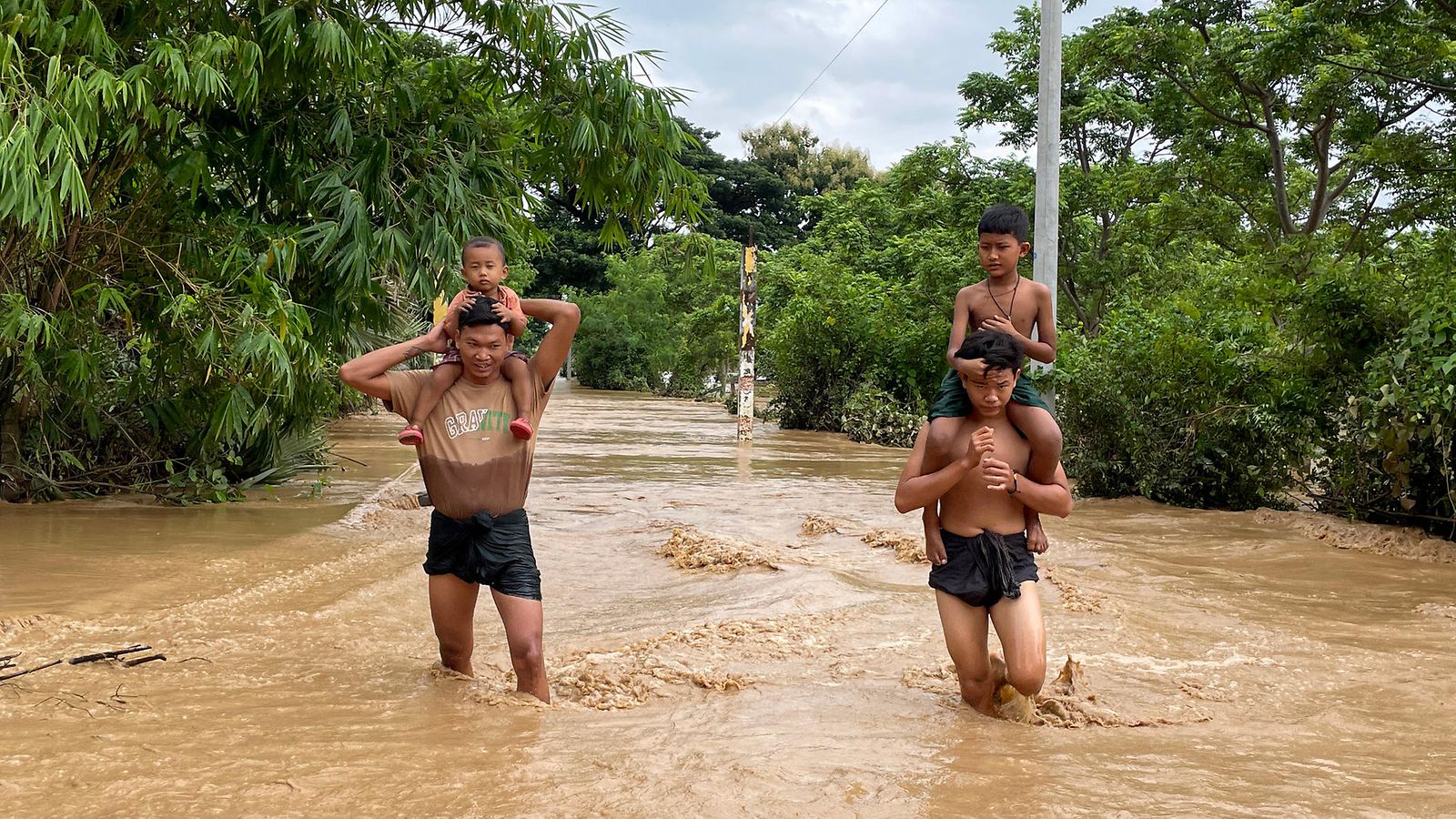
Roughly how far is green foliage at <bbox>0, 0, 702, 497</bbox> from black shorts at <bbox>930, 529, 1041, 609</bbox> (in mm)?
5341

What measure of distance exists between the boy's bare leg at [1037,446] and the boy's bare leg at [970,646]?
36 cm

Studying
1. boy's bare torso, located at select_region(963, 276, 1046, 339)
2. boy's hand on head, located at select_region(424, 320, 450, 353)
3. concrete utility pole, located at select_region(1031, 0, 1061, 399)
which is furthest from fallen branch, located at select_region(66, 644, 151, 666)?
concrete utility pole, located at select_region(1031, 0, 1061, 399)

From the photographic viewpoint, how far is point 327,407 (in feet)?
35.6

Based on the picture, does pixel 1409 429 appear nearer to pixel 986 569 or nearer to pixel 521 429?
pixel 986 569

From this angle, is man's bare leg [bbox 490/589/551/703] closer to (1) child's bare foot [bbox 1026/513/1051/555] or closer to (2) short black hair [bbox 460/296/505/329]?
(2) short black hair [bbox 460/296/505/329]

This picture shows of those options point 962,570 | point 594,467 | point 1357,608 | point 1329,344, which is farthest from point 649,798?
point 594,467

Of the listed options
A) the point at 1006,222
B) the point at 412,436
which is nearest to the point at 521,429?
the point at 412,436

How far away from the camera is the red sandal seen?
4.44 meters

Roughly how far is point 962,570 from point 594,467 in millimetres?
10197

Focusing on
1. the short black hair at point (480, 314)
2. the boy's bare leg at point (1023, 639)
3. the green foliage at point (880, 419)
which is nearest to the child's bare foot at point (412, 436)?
the short black hair at point (480, 314)

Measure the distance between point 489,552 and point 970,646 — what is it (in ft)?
6.04

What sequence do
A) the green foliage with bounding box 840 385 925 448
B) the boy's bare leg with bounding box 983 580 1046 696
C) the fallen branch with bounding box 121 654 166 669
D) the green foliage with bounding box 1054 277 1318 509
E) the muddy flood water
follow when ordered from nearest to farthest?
the muddy flood water < the boy's bare leg with bounding box 983 580 1046 696 < the fallen branch with bounding box 121 654 166 669 < the green foliage with bounding box 1054 277 1318 509 < the green foliage with bounding box 840 385 925 448

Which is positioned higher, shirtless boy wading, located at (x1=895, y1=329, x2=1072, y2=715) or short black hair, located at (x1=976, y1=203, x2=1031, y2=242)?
short black hair, located at (x1=976, y1=203, x2=1031, y2=242)

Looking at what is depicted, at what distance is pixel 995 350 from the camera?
173 inches
